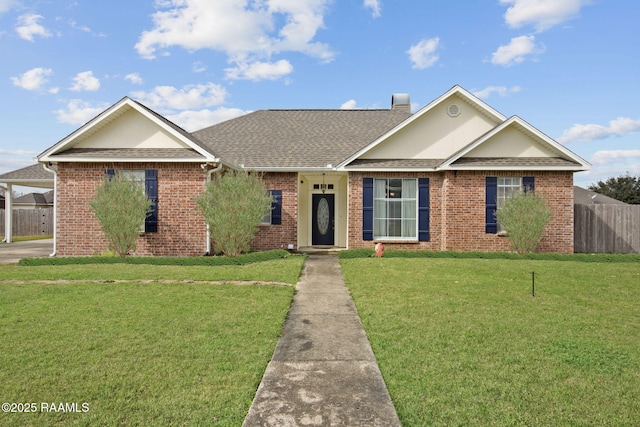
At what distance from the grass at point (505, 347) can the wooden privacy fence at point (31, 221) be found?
82.3ft

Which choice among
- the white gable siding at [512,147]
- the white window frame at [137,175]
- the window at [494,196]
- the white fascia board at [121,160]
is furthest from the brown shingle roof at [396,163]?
the white window frame at [137,175]

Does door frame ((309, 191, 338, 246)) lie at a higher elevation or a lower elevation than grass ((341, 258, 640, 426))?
higher

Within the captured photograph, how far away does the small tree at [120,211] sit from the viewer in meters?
11.8

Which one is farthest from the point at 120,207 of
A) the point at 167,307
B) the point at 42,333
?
the point at 42,333

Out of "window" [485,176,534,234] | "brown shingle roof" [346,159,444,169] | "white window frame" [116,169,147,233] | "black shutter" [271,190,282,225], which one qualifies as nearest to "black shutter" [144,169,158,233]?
"white window frame" [116,169,147,233]

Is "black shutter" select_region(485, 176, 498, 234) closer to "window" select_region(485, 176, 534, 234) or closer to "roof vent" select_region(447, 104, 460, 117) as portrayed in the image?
"window" select_region(485, 176, 534, 234)

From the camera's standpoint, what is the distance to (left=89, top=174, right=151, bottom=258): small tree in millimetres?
11836

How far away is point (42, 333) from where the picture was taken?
521 centimetres

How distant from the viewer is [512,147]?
1439 centimetres

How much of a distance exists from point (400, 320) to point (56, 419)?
4.17m

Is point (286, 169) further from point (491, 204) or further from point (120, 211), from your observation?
point (491, 204)

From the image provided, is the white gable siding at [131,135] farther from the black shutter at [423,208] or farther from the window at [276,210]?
the black shutter at [423,208]

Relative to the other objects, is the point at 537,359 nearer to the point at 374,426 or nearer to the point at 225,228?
the point at 374,426

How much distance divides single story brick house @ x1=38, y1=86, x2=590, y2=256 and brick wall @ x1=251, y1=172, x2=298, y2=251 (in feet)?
0.12
